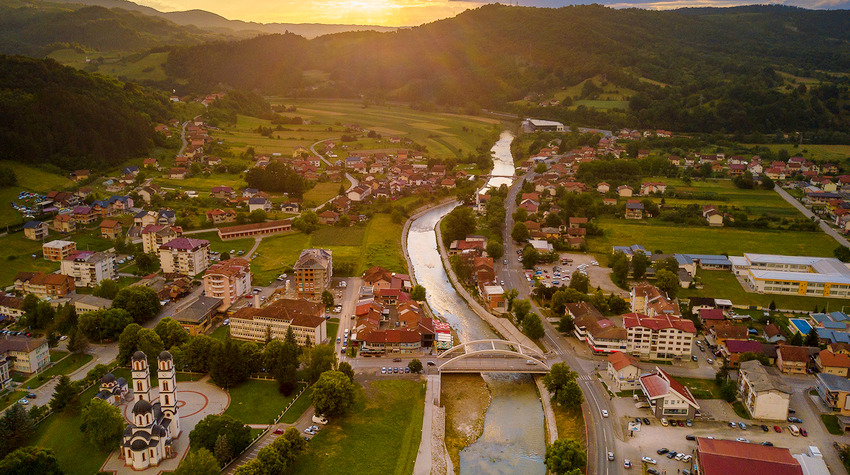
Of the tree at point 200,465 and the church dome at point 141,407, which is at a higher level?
the church dome at point 141,407

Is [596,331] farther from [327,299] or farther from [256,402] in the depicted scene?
[256,402]

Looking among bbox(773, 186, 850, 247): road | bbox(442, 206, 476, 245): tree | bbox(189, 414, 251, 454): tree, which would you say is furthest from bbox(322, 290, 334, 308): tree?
bbox(773, 186, 850, 247): road

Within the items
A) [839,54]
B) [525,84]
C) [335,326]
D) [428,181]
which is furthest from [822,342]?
[839,54]

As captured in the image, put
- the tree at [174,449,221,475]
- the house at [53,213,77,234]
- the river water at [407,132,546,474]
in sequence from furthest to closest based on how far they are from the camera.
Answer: the house at [53,213,77,234] → the river water at [407,132,546,474] → the tree at [174,449,221,475]

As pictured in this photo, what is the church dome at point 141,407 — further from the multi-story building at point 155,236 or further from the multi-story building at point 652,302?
the multi-story building at point 652,302

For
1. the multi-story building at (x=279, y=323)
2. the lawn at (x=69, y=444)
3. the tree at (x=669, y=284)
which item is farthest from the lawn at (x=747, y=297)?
the lawn at (x=69, y=444)

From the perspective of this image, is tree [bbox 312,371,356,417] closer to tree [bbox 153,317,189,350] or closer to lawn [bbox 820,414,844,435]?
tree [bbox 153,317,189,350]
